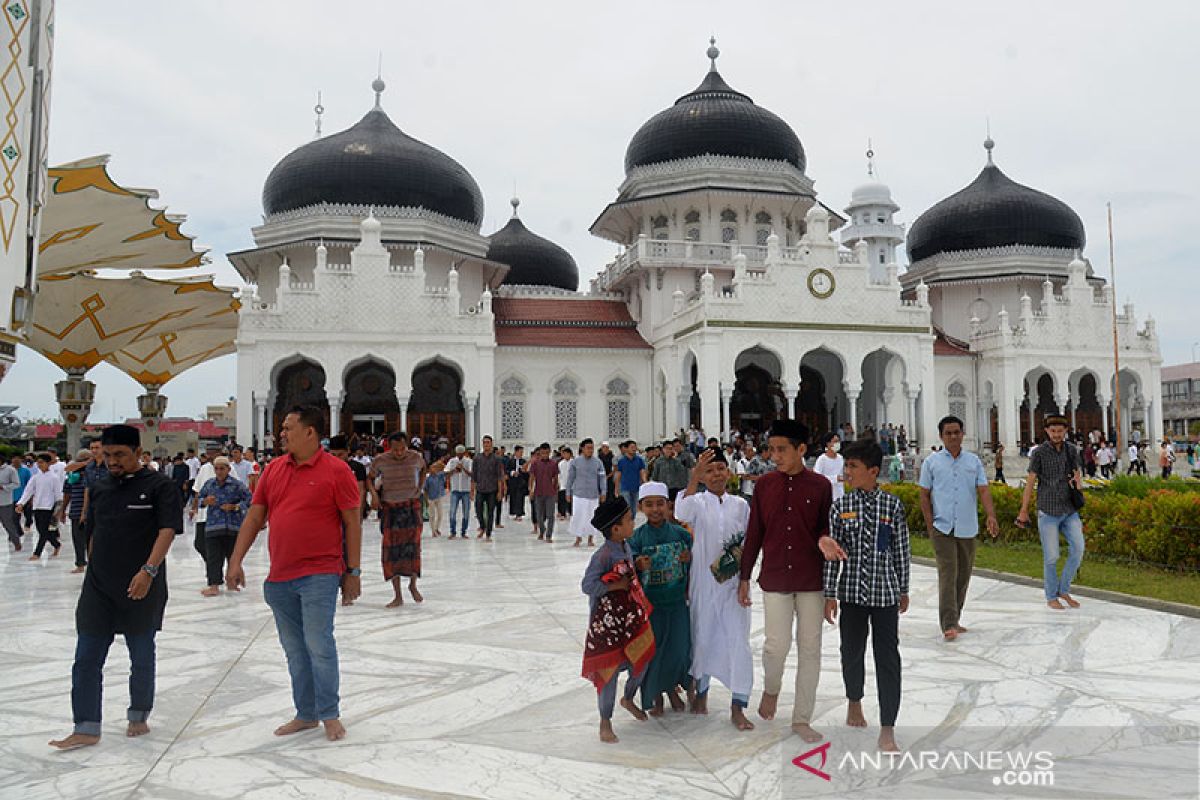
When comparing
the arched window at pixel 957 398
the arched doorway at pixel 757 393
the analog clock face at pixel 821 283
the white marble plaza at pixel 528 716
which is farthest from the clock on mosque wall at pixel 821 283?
the white marble plaza at pixel 528 716

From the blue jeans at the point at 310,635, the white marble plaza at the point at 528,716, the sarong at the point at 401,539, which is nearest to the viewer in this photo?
the white marble plaza at the point at 528,716

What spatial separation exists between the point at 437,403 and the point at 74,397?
13.1m

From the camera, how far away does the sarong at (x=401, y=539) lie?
8453 mm

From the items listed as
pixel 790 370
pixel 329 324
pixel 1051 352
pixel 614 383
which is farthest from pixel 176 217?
pixel 1051 352

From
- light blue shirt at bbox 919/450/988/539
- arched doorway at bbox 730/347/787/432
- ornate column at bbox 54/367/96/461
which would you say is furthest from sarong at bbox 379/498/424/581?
ornate column at bbox 54/367/96/461

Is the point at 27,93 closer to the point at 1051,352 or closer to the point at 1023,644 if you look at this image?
the point at 1023,644

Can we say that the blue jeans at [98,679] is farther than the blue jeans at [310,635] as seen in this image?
No

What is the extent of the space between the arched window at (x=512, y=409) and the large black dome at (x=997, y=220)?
18.9 metres

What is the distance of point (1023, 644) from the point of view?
6.59 m

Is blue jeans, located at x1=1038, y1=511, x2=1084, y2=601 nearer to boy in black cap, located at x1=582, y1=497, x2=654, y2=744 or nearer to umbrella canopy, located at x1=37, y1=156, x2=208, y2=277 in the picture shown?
boy in black cap, located at x1=582, y1=497, x2=654, y2=744

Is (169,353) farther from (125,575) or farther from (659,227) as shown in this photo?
(125,575)

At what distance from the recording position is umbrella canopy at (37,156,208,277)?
17.4m

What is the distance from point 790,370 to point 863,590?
74.1 feet

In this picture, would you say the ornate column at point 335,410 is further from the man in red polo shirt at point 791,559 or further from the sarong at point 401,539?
the man in red polo shirt at point 791,559
